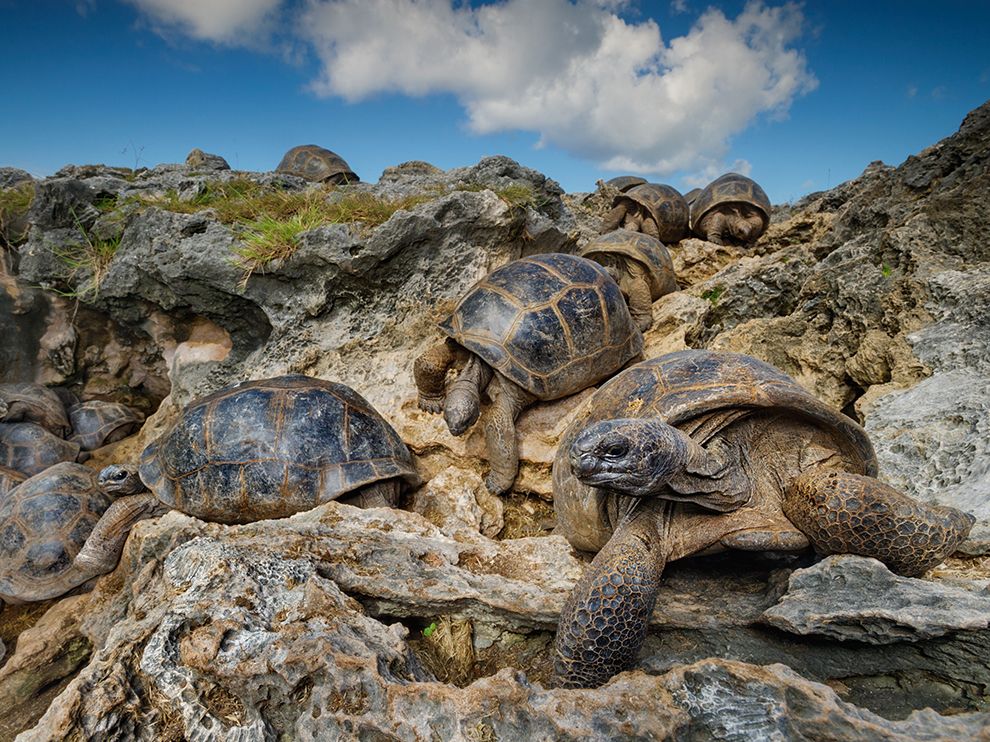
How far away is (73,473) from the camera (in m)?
4.19

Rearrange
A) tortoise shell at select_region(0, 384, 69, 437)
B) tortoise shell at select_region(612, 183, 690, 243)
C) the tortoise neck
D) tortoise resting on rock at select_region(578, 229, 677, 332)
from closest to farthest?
1. the tortoise neck
2. tortoise shell at select_region(0, 384, 69, 437)
3. tortoise resting on rock at select_region(578, 229, 677, 332)
4. tortoise shell at select_region(612, 183, 690, 243)

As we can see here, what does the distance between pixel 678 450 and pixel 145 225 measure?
5668mm

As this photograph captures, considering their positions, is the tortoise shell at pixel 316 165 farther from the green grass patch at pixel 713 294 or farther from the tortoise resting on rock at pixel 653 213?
the green grass patch at pixel 713 294

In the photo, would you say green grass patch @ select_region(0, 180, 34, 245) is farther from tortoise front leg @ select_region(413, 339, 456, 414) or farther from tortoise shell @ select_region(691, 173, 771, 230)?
tortoise shell @ select_region(691, 173, 771, 230)

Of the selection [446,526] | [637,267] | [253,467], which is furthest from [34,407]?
[637,267]

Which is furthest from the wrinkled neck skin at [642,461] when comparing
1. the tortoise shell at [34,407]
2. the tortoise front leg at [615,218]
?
the tortoise front leg at [615,218]

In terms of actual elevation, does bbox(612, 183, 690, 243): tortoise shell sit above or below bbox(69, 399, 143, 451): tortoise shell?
above

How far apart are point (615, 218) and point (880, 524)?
8.85 meters

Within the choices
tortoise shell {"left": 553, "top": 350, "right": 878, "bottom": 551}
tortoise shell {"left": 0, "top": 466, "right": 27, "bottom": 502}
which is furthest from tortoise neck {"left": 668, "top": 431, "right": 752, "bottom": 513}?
tortoise shell {"left": 0, "top": 466, "right": 27, "bottom": 502}

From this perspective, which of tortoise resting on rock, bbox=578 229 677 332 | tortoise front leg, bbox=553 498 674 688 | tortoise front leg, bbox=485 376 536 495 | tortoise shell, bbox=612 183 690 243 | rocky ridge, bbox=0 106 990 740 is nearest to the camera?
rocky ridge, bbox=0 106 990 740

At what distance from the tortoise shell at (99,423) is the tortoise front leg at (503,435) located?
186 inches

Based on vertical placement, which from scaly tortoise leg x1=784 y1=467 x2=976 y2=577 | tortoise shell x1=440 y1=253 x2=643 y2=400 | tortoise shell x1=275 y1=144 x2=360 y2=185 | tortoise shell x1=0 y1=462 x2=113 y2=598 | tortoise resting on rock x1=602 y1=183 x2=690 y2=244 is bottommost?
tortoise shell x1=0 y1=462 x2=113 y2=598

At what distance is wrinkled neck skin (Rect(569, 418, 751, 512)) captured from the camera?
6.26 feet

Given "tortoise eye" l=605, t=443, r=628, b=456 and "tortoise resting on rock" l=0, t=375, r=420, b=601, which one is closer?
"tortoise eye" l=605, t=443, r=628, b=456
